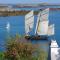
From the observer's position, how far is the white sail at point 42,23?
25.4 feet

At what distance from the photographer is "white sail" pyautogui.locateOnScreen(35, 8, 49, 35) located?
25.4 ft

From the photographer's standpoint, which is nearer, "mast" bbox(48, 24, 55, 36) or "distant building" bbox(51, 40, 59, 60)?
"distant building" bbox(51, 40, 59, 60)

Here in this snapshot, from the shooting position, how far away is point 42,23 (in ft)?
25.7

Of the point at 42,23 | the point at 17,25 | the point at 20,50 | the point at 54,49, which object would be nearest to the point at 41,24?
the point at 42,23

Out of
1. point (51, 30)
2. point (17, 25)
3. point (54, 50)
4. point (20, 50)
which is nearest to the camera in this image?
point (20, 50)

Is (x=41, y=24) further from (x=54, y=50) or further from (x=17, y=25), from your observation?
(x=54, y=50)

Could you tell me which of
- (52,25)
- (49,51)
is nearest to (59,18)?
(52,25)

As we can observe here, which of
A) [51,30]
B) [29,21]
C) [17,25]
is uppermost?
[29,21]

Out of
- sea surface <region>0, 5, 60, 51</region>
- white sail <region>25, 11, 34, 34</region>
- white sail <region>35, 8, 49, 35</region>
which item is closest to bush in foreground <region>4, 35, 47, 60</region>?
sea surface <region>0, 5, 60, 51</region>

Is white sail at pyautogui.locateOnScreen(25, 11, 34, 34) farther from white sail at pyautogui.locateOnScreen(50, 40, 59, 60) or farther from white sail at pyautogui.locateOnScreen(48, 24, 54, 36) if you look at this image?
white sail at pyautogui.locateOnScreen(50, 40, 59, 60)

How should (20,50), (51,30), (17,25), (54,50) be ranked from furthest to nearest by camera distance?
(51,30) < (17,25) < (54,50) < (20,50)

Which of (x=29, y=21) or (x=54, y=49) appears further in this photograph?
(x=29, y=21)

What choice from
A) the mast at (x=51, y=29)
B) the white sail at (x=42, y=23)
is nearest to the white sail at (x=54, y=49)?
the mast at (x=51, y=29)

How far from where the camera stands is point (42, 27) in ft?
25.7
